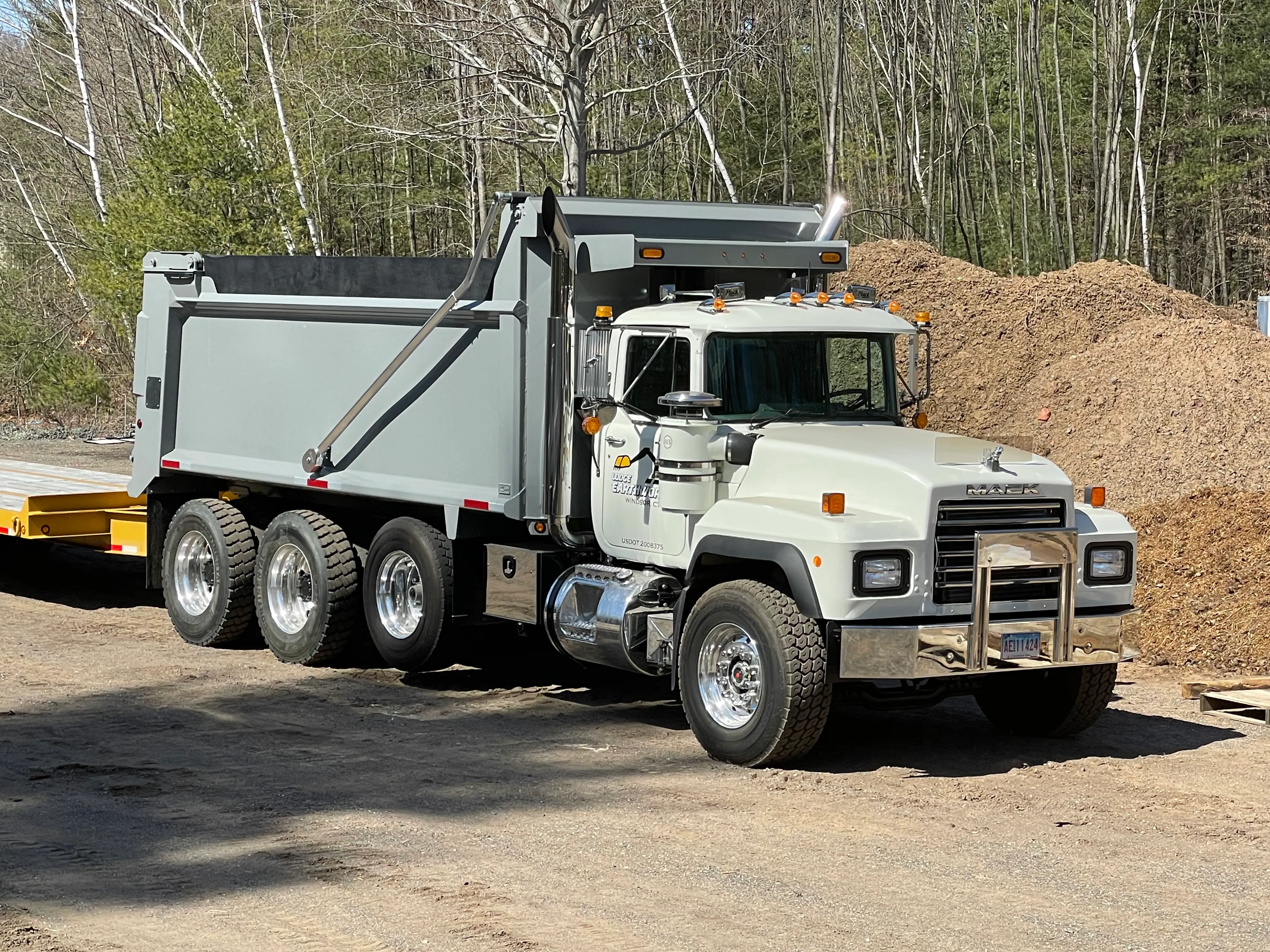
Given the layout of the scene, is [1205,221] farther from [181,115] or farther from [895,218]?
[181,115]

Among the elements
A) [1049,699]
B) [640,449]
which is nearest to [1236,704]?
[1049,699]

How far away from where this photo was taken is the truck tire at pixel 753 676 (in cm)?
853

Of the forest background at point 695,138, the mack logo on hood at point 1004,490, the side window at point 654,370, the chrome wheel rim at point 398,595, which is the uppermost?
the forest background at point 695,138

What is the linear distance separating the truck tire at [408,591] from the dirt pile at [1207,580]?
5.35 metres

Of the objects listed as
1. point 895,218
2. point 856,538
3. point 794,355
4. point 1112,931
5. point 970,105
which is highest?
point 970,105

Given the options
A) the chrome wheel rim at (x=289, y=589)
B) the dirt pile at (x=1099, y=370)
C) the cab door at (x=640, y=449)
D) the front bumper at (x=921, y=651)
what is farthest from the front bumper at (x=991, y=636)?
the dirt pile at (x=1099, y=370)

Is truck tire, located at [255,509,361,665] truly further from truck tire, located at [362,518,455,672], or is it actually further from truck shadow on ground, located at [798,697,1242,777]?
truck shadow on ground, located at [798,697,1242,777]

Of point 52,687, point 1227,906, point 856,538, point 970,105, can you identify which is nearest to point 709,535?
point 856,538

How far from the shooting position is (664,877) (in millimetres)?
6879

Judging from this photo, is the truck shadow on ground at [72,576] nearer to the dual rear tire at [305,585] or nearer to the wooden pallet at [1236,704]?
the dual rear tire at [305,585]

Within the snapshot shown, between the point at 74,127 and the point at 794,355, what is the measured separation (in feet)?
125

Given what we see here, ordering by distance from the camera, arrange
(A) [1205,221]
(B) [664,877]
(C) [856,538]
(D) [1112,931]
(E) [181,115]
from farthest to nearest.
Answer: (A) [1205,221], (E) [181,115], (C) [856,538], (B) [664,877], (D) [1112,931]

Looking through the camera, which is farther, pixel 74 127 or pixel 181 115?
pixel 74 127

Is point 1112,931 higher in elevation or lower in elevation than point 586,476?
lower
